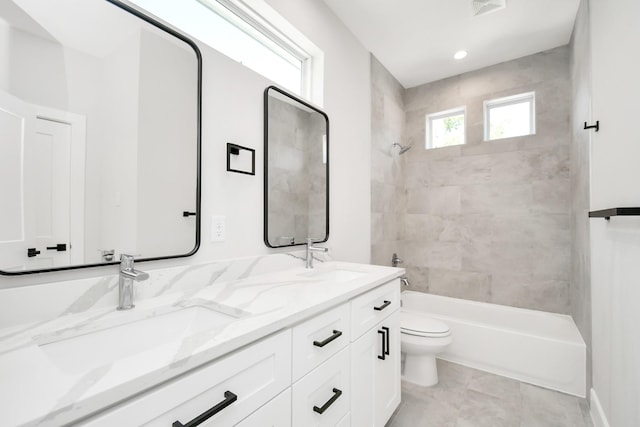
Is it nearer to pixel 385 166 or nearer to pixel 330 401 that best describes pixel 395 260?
pixel 385 166

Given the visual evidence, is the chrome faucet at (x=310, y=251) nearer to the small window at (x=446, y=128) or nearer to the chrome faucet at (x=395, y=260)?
the chrome faucet at (x=395, y=260)

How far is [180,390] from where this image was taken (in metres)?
0.57

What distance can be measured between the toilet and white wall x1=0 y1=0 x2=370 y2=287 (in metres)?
0.64

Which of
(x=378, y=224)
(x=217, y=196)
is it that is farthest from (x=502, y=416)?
(x=217, y=196)

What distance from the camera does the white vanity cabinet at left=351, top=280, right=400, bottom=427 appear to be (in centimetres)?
121

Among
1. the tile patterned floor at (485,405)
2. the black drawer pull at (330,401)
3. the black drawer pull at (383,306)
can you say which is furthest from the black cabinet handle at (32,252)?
the tile patterned floor at (485,405)

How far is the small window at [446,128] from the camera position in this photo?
3023mm

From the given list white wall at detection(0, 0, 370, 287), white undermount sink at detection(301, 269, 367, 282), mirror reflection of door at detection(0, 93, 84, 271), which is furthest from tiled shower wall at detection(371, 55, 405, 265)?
mirror reflection of door at detection(0, 93, 84, 271)

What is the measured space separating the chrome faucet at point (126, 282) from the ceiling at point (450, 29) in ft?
6.84

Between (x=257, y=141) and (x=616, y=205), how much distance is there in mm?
1725

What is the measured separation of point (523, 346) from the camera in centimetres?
211

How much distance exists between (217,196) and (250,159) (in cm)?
27

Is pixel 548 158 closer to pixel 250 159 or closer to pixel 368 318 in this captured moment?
pixel 368 318

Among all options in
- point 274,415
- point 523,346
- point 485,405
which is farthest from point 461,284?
point 274,415
